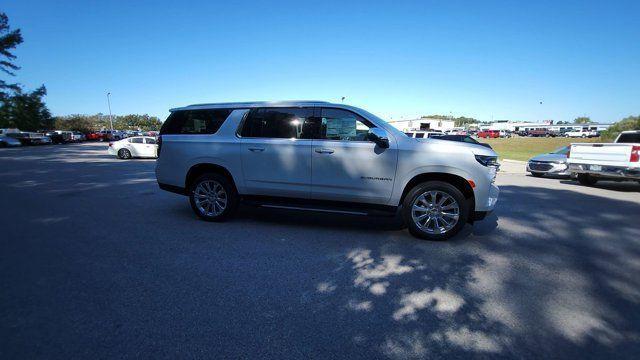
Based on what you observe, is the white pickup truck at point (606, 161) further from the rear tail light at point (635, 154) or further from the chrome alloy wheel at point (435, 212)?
the chrome alloy wheel at point (435, 212)

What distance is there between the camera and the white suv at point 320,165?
484 cm

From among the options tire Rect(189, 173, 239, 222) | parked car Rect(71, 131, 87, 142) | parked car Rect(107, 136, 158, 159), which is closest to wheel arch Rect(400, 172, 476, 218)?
tire Rect(189, 173, 239, 222)

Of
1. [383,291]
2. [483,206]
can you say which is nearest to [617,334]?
[383,291]

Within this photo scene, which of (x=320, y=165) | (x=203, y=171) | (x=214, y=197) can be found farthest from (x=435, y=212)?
(x=203, y=171)

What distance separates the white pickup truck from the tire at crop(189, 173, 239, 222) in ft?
36.4

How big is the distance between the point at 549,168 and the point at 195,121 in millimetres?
13548

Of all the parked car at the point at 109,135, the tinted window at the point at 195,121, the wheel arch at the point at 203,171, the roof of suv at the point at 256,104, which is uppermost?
the roof of suv at the point at 256,104

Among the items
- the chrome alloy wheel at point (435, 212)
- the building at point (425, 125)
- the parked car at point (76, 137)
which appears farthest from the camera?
the building at point (425, 125)

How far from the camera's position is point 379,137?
15.7 feet

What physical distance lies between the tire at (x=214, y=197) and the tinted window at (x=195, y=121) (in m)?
0.84

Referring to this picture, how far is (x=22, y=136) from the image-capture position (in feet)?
119

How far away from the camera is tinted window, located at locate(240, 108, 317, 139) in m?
5.28

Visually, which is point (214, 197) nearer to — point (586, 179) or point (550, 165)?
point (586, 179)

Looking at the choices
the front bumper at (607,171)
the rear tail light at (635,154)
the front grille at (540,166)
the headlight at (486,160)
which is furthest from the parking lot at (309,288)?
the front grille at (540,166)
